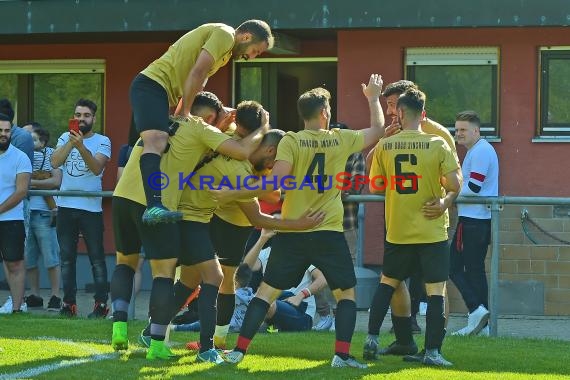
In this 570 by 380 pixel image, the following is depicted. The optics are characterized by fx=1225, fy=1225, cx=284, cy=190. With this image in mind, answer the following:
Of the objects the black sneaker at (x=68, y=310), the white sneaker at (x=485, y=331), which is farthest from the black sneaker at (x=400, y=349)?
the black sneaker at (x=68, y=310)

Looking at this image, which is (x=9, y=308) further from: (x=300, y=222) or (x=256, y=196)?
(x=300, y=222)

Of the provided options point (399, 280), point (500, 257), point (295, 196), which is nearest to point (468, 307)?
point (500, 257)

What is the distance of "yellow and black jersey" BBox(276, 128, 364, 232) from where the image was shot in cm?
866

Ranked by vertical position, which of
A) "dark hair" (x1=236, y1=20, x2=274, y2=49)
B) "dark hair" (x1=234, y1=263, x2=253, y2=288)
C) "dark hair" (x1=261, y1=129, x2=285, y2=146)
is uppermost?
"dark hair" (x1=236, y1=20, x2=274, y2=49)

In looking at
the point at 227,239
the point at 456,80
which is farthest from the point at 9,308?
the point at 456,80

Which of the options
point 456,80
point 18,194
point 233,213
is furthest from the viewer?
point 456,80

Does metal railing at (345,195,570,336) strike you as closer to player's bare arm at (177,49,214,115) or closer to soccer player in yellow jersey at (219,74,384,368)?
soccer player in yellow jersey at (219,74,384,368)

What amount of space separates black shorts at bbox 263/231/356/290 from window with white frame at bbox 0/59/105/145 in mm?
8279

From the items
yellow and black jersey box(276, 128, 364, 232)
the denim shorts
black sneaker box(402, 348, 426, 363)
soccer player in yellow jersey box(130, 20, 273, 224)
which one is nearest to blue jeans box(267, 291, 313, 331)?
black sneaker box(402, 348, 426, 363)

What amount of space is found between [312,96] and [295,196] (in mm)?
724

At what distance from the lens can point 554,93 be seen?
1452 centimetres

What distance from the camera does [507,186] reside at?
1444cm

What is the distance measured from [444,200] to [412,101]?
0.77m

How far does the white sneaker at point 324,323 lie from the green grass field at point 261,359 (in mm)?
501
